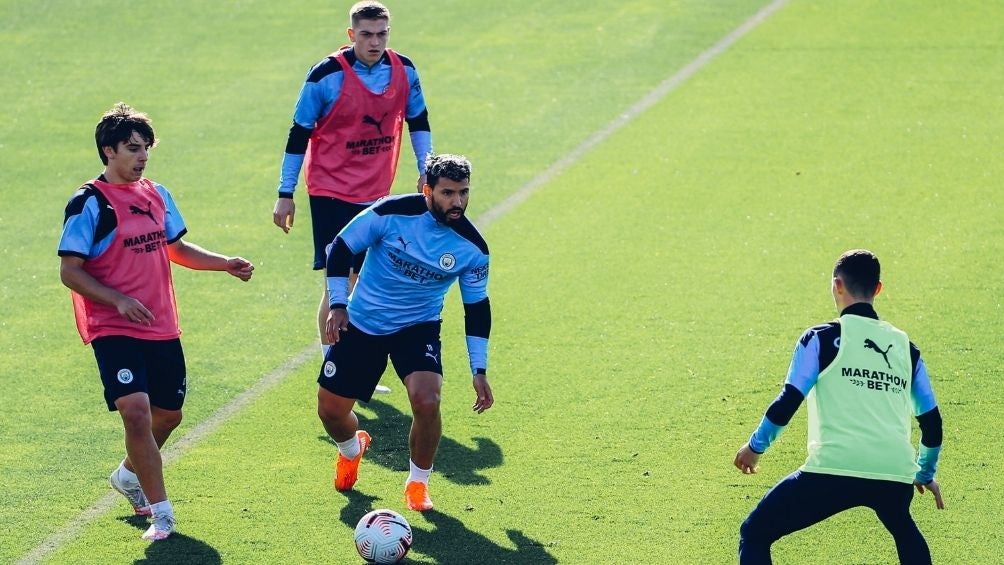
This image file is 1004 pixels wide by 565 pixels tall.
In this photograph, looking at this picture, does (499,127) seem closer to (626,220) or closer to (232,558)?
(626,220)

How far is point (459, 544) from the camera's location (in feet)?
A: 24.0

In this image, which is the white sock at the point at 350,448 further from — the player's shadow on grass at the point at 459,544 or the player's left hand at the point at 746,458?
the player's left hand at the point at 746,458

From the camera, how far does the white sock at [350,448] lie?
7.90 m

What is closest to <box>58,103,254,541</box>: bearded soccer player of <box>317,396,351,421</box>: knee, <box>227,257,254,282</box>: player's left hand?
<box>227,257,254,282</box>: player's left hand

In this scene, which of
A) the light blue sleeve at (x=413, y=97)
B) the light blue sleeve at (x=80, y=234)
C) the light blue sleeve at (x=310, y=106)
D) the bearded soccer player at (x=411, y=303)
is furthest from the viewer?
the light blue sleeve at (x=413, y=97)

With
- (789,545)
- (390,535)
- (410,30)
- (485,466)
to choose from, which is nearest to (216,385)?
(485,466)

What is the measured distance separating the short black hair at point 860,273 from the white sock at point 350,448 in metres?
3.09

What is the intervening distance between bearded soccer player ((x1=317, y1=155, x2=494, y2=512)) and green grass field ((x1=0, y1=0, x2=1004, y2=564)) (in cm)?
56

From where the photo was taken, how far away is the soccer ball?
6953mm

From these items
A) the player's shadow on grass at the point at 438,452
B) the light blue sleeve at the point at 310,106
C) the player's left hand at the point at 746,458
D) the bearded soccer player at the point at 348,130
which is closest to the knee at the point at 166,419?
the player's shadow on grass at the point at 438,452

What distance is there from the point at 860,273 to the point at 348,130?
4.52 meters

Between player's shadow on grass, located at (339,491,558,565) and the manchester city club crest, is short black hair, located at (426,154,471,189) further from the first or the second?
player's shadow on grass, located at (339,491,558,565)

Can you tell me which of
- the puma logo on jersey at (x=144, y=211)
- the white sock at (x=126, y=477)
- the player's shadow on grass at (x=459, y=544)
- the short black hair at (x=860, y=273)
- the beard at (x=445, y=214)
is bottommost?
the player's shadow on grass at (x=459, y=544)

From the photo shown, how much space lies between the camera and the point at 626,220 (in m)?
13.3
